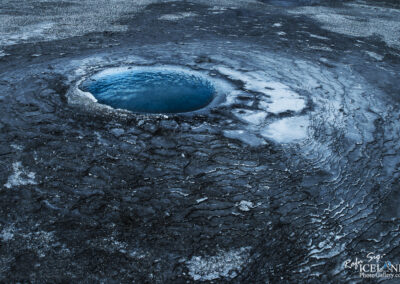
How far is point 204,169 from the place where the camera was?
2.31 m

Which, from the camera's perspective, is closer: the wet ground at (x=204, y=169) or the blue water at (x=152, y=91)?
the wet ground at (x=204, y=169)

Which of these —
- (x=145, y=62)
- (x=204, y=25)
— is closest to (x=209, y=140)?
(x=145, y=62)

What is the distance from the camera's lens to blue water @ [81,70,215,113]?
119 inches

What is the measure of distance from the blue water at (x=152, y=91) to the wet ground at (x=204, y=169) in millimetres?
135

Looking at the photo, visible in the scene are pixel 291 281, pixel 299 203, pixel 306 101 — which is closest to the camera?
pixel 291 281

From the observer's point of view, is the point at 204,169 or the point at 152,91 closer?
the point at 204,169

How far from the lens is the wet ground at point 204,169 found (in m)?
1.66

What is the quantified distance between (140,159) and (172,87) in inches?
45.5

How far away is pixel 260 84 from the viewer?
11.4 feet

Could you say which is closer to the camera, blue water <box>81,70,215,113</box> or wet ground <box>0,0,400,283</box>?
wet ground <box>0,0,400,283</box>

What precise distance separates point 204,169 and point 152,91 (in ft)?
4.00

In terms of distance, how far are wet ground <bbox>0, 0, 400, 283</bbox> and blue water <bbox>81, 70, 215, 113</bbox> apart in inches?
5.3

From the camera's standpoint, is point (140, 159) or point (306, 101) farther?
point (306, 101)

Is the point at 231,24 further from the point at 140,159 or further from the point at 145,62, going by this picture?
the point at 140,159
